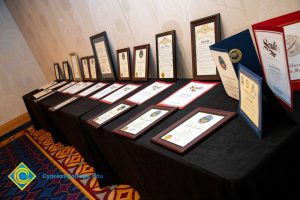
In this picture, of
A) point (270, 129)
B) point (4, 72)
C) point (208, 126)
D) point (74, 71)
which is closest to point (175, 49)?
point (208, 126)

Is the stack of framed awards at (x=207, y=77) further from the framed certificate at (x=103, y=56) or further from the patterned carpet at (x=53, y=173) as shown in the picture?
the patterned carpet at (x=53, y=173)

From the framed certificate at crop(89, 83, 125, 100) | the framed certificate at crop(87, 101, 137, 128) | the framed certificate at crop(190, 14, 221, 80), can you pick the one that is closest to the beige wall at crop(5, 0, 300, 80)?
the framed certificate at crop(190, 14, 221, 80)

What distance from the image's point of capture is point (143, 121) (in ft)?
4.11

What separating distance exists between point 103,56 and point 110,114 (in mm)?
1046

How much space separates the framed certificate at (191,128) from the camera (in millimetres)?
917

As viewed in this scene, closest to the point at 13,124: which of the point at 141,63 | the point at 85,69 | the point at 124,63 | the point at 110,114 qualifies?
the point at 85,69

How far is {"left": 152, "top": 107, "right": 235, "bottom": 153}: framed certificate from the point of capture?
0.92 m

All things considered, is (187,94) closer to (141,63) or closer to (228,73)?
(228,73)

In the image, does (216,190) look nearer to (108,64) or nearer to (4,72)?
(108,64)

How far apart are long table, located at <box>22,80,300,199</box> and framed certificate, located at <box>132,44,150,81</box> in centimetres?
72

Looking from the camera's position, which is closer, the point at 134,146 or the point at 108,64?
the point at 134,146

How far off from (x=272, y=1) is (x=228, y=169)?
2.39 ft

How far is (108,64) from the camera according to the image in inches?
93.5

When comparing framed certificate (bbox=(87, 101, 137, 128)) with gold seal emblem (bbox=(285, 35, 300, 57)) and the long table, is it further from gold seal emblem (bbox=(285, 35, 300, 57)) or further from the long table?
gold seal emblem (bbox=(285, 35, 300, 57))
